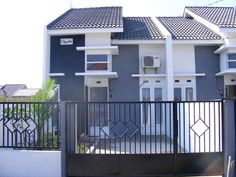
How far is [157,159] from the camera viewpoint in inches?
291

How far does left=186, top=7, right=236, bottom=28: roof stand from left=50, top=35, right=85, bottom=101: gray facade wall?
277 inches

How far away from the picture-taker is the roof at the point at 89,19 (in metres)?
16.1

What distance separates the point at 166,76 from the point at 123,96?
95.7 inches

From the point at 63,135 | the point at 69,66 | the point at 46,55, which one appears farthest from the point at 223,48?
the point at 63,135

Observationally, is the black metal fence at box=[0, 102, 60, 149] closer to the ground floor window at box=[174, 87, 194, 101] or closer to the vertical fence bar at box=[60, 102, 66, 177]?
the vertical fence bar at box=[60, 102, 66, 177]

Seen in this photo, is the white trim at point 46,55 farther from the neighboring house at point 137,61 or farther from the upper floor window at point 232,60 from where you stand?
the upper floor window at point 232,60

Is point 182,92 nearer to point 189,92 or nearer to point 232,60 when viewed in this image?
point 189,92

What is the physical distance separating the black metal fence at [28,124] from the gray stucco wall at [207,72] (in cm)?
1045

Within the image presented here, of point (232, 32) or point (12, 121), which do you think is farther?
point (232, 32)

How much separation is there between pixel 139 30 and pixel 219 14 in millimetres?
4810

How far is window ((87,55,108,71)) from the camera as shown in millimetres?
15984

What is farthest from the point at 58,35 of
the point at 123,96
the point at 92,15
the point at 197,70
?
the point at 197,70

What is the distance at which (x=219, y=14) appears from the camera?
61.2 feet

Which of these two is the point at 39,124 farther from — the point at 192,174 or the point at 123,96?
the point at 123,96
